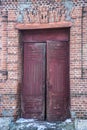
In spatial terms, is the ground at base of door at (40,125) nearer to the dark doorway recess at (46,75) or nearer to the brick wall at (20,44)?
the brick wall at (20,44)

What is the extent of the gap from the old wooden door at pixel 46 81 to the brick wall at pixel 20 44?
0.28m

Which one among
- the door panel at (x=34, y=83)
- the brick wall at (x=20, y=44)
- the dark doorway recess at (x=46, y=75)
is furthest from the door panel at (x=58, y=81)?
the brick wall at (x=20, y=44)

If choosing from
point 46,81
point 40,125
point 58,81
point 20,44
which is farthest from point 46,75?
point 40,125

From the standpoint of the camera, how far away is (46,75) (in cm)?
976

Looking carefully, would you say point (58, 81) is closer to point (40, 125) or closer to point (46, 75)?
point (46, 75)

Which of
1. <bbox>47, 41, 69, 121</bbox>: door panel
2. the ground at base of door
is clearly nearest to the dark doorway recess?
<bbox>47, 41, 69, 121</bbox>: door panel

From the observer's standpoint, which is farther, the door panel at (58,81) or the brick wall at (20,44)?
the door panel at (58,81)

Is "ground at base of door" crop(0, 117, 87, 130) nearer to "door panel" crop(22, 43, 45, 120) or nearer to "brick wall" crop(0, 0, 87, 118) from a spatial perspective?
"brick wall" crop(0, 0, 87, 118)

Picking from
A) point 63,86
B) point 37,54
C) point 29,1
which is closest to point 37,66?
point 37,54

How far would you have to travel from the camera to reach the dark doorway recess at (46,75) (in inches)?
380

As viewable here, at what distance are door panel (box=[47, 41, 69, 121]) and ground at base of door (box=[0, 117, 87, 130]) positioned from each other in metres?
0.41

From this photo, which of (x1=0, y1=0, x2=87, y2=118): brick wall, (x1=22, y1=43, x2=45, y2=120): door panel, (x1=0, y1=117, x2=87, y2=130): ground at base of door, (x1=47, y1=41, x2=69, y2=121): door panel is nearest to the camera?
(x1=0, y1=117, x2=87, y2=130): ground at base of door

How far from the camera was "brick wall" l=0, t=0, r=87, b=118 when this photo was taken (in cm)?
927

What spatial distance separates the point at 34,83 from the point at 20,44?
4.03 ft
